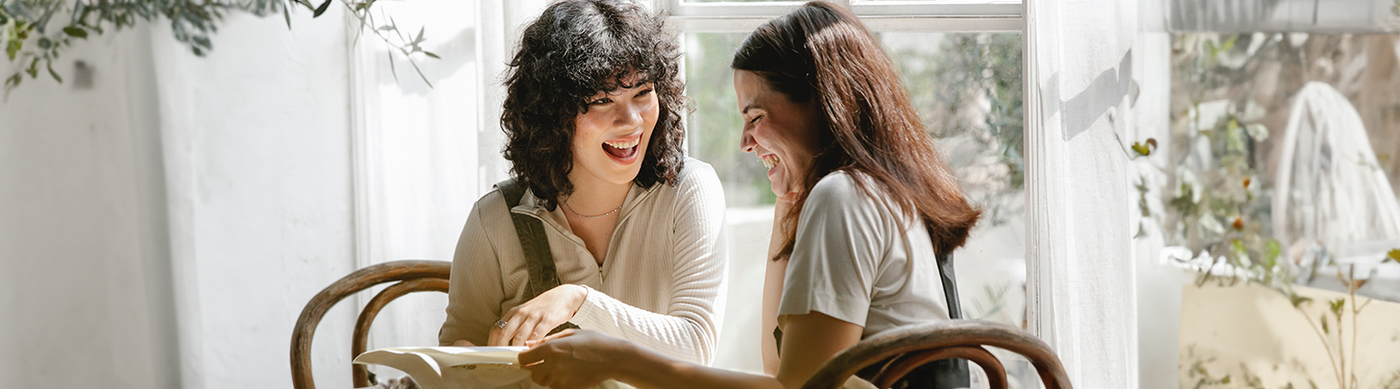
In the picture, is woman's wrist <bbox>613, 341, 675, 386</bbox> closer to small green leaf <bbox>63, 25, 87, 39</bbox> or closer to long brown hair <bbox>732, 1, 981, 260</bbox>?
long brown hair <bbox>732, 1, 981, 260</bbox>

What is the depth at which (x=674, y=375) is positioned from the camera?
1.10 m

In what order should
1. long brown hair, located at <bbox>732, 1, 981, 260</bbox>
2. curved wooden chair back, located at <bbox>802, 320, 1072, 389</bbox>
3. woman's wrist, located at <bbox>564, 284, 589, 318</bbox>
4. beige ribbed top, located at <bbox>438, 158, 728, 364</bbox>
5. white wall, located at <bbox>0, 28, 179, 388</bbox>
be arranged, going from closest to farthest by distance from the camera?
curved wooden chair back, located at <bbox>802, 320, 1072, 389</bbox> → long brown hair, located at <bbox>732, 1, 981, 260</bbox> → woman's wrist, located at <bbox>564, 284, 589, 318</bbox> → beige ribbed top, located at <bbox>438, 158, 728, 364</bbox> → white wall, located at <bbox>0, 28, 179, 388</bbox>

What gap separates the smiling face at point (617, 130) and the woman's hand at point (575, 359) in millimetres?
329

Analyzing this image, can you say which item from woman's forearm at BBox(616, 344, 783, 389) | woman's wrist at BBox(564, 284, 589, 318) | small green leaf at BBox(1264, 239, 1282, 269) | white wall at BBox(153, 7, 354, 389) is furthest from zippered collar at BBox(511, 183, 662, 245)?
small green leaf at BBox(1264, 239, 1282, 269)

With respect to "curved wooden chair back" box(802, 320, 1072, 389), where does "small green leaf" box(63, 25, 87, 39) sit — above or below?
above

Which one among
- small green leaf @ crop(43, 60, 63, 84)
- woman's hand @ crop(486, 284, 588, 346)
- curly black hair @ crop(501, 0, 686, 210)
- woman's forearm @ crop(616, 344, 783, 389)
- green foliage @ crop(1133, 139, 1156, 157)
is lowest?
woman's forearm @ crop(616, 344, 783, 389)

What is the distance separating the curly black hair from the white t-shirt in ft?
1.23

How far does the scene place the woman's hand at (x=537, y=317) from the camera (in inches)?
49.2

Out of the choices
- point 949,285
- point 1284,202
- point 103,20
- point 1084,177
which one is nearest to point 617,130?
point 949,285

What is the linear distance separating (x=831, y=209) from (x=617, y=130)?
0.39m

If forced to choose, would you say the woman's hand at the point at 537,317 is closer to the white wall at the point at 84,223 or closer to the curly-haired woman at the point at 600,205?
the curly-haired woman at the point at 600,205

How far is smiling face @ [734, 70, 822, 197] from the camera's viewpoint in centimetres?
124

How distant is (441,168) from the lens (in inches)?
78.7

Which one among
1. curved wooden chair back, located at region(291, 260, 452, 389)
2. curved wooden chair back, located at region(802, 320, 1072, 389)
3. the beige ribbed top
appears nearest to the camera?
curved wooden chair back, located at region(802, 320, 1072, 389)
